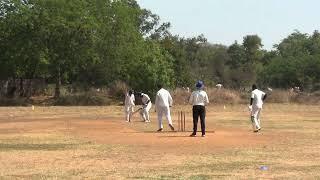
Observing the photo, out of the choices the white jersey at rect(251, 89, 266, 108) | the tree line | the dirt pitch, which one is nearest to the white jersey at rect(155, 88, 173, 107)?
the dirt pitch

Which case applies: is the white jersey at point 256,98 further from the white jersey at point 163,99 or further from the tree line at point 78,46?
the tree line at point 78,46

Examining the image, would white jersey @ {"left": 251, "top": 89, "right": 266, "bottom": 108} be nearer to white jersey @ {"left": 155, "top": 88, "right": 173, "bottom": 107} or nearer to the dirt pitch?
the dirt pitch

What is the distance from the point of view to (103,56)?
207 feet

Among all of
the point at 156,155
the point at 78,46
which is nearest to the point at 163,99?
the point at 156,155

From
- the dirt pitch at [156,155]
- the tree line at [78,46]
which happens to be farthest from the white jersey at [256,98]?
the tree line at [78,46]

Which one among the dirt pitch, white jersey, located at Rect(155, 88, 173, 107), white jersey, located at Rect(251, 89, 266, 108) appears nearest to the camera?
the dirt pitch

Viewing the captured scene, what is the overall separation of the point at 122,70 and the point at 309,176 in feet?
173

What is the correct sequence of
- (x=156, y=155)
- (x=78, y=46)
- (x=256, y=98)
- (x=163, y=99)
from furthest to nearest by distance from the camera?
(x=78, y=46) < (x=256, y=98) < (x=163, y=99) < (x=156, y=155)

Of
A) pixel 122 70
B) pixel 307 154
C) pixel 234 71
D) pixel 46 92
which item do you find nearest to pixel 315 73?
pixel 234 71

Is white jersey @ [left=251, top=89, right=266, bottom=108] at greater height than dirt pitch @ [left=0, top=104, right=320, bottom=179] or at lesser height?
greater

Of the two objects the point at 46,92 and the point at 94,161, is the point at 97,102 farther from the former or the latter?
the point at 94,161

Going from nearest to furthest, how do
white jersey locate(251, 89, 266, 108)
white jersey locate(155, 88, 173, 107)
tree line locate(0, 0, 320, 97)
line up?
white jersey locate(155, 88, 173, 107) → white jersey locate(251, 89, 266, 108) → tree line locate(0, 0, 320, 97)

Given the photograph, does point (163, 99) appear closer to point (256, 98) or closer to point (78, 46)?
point (256, 98)

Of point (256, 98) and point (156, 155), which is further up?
point (256, 98)
